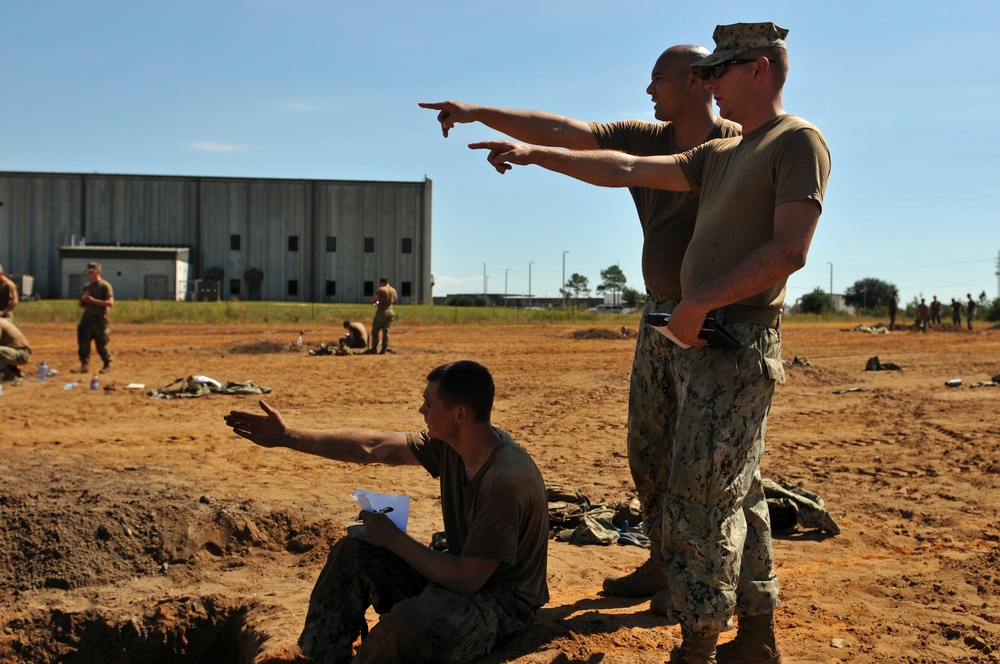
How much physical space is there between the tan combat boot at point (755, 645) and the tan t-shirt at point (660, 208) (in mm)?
1525

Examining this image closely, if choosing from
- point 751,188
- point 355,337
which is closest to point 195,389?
point 355,337

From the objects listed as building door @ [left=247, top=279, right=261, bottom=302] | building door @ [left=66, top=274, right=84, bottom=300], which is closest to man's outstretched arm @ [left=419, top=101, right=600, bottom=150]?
building door @ [left=66, top=274, right=84, bottom=300]

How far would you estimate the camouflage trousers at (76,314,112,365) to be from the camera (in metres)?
15.9

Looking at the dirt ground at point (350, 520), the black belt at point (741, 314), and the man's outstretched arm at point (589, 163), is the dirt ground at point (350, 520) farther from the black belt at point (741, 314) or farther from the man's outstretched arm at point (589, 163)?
the man's outstretched arm at point (589, 163)

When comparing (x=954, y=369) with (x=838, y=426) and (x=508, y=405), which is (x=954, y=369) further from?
(x=508, y=405)

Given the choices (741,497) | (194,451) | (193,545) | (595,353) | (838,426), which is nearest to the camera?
(741,497)

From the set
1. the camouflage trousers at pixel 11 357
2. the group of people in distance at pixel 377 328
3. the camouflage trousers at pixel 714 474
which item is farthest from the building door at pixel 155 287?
the camouflage trousers at pixel 714 474

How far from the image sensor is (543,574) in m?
3.93

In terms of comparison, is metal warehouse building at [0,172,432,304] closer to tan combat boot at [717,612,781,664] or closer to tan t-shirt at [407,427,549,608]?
tan t-shirt at [407,427,549,608]

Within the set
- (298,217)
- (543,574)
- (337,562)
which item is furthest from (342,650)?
(298,217)

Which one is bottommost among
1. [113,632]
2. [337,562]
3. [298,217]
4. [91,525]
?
[113,632]

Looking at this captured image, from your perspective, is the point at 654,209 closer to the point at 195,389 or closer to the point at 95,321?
the point at 195,389

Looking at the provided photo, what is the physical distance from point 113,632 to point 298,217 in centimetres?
5580

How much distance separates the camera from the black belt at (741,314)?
3393 millimetres
